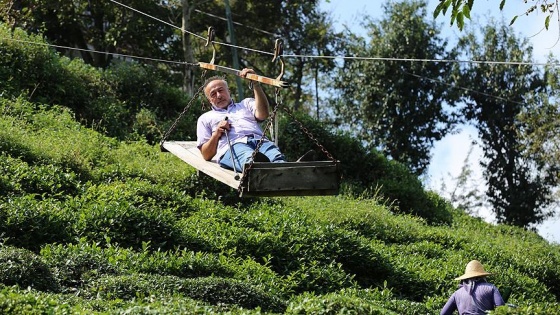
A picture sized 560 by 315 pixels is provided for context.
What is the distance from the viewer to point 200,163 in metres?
12.3

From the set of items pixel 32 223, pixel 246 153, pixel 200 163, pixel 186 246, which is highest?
pixel 246 153

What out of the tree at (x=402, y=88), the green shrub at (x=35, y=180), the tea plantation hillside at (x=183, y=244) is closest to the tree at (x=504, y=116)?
the tree at (x=402, y=88)

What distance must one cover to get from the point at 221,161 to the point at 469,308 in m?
3.20

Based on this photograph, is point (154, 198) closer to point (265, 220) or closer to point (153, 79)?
point (265, 220)

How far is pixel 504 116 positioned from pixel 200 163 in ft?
78.0

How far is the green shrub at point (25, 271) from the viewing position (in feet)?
35.8

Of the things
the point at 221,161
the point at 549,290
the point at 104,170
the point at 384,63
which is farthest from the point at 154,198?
the point at 384,63

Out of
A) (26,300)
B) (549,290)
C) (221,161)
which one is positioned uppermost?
(221,161)

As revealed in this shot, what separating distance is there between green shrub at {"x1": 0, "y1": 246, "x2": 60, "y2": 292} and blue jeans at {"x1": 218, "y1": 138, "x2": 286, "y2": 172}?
2.29 m

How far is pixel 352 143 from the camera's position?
2481 centimetres

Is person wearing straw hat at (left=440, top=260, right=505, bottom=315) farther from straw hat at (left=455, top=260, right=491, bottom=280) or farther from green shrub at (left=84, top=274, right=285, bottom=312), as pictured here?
green shrub at (left=84, top=274, right=285, bottom=312)

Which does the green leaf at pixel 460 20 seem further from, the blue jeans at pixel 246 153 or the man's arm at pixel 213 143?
the man's arm at pixel 213 143

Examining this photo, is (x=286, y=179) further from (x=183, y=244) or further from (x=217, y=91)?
(x=183, y=244)

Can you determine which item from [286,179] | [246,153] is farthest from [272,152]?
[286,179]
